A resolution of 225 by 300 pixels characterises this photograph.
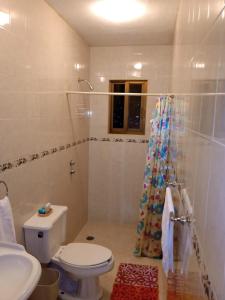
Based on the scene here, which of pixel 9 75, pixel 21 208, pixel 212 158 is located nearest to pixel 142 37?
pixel 9 75

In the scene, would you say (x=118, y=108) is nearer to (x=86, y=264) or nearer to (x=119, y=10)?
(x=119, y=10)

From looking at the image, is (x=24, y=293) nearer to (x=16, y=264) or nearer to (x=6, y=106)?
(x=16, y=264)

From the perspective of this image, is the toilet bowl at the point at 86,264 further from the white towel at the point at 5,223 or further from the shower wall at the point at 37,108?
the white towel at the point at 5,223

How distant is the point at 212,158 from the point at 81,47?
281 centimetres

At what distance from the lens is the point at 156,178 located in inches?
110

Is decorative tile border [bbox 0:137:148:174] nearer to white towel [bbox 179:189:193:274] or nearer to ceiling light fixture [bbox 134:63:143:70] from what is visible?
ceiling light fixture [bbox 134:63:143:70]

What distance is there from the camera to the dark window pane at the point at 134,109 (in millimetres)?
3579

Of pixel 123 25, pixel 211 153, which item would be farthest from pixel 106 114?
pixel 211 153

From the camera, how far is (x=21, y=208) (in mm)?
1982

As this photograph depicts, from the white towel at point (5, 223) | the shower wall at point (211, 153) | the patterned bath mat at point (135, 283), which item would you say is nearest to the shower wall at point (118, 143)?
the patterned bath mat at point (135, 283)

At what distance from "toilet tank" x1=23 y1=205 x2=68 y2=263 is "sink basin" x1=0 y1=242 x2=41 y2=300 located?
59 cm

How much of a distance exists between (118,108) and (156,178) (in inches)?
51.6

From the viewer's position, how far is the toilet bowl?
2055 mm

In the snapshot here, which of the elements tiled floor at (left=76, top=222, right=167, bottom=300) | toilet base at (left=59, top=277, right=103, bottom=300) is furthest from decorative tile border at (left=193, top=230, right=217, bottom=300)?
tiled floor at (left=76, top=222, right=167, bottom=300)
